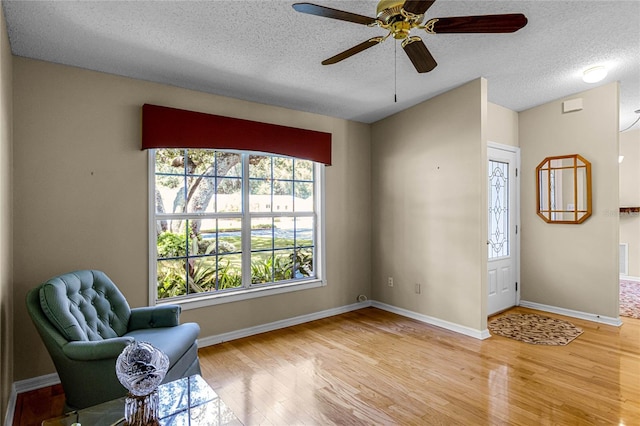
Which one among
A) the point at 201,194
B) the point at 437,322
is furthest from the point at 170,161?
the point at 437,322

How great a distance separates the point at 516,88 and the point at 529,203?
1.65 metres

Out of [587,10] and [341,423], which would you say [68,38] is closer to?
[341,423]

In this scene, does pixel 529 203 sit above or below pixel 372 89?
below

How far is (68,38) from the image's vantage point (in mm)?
2484

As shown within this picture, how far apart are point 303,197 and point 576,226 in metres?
3.46

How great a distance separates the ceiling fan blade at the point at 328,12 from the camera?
1.72 meters

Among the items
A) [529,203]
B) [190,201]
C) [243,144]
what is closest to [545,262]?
[529,203]

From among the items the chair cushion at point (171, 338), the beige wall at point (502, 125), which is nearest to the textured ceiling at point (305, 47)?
the beige wall at point (502, 125)

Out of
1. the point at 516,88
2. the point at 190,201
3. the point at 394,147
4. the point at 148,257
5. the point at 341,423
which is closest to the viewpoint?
the point at 341,423

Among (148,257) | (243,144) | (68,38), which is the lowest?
(148,257)

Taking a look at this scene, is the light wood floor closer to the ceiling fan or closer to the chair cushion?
the chair cushion

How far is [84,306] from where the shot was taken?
2.40 m

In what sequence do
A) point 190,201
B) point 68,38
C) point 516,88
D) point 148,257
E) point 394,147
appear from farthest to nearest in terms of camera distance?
1. point 394,147
2. point 516,88
3. point 190,201
4. point 148,257
5. point 68,38

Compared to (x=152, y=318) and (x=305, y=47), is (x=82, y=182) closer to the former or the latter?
(x=152, y=318)
